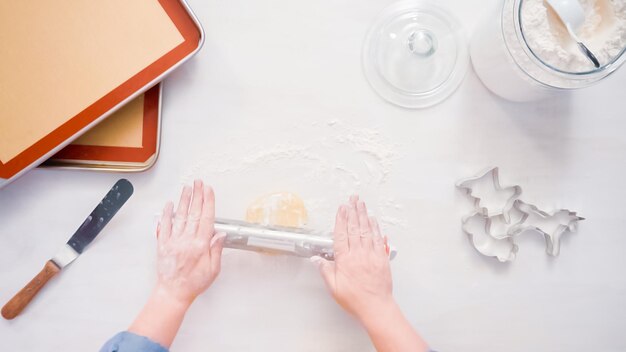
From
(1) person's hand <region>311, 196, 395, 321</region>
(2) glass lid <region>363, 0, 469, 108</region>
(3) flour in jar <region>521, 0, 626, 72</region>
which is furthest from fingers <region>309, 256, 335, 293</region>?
(3) flour in jar <region>521, 0, 626, 72</region>

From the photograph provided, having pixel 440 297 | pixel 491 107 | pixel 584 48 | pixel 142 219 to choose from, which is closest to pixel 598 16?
pixel 584 48

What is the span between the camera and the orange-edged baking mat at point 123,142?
583 millimetres

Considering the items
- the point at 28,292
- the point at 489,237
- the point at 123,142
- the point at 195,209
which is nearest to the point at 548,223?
the point at 489,237

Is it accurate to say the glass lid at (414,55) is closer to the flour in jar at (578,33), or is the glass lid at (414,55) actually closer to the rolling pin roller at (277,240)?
the flour in jar at (578,33)

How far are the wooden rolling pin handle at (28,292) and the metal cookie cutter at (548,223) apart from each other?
0.67 meters

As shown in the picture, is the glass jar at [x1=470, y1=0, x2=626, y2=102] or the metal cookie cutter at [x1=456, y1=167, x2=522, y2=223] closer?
the glass jar at [x1=470, y1=0, x2=626, y2=102]

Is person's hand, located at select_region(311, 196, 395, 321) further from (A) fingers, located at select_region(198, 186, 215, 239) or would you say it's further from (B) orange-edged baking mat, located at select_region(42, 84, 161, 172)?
(B) orange-edged baking mat, located at select_region(42, 84, 161, 172)

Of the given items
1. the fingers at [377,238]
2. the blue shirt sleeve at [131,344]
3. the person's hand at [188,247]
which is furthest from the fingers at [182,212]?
the fingers at [377,238]

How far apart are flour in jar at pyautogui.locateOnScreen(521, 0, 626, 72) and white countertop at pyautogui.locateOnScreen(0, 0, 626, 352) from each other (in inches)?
5.0

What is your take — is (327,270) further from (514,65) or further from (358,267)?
(514,65)

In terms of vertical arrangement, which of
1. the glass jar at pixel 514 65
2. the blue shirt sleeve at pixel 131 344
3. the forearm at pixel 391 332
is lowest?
the blue shirt sleeve at pixel 131 344

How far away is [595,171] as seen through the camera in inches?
23.5

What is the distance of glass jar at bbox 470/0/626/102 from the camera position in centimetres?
47

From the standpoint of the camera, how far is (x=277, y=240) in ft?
1.76
